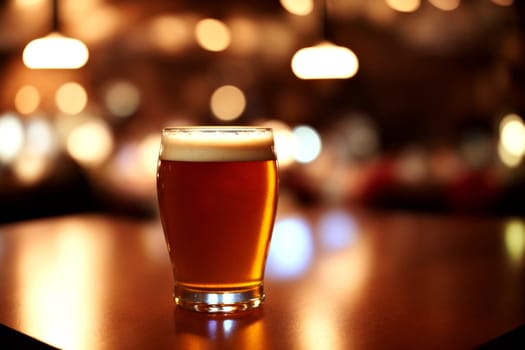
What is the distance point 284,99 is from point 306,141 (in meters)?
0.72

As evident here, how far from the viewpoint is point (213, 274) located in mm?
785

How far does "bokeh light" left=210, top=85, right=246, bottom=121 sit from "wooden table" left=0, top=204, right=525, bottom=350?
8309mm

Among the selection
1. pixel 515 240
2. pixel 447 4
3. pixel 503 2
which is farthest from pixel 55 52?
pixel 503 2

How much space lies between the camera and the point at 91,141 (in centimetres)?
803

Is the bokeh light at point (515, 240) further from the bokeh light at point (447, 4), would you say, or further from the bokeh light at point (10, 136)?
the bokeh light at point (10, 136)

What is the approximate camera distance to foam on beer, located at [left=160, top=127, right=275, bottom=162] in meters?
0.80

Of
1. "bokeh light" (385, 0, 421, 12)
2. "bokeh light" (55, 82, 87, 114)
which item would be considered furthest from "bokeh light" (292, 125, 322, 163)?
"bokeh light" (55, 82, 87, 114)

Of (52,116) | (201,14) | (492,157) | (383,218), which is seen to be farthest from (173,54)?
(383,218)

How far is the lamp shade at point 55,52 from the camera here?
131 inches

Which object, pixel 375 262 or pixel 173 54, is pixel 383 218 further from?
pixel 173 54

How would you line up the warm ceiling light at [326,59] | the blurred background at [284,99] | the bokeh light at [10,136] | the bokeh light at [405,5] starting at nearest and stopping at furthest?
1. the warm ceiling light at [326,59]
2. the blurred background at [284,99]
3. the bokeh light at [10,136]
4. the bokeh light at [405,5]

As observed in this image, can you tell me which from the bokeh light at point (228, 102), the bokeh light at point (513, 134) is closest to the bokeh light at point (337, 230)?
the bokeh light at point (513, 134)

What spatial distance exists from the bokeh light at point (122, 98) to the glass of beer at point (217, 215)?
773 centimetres

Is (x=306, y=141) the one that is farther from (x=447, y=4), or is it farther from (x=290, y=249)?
(x=290, y=249)
